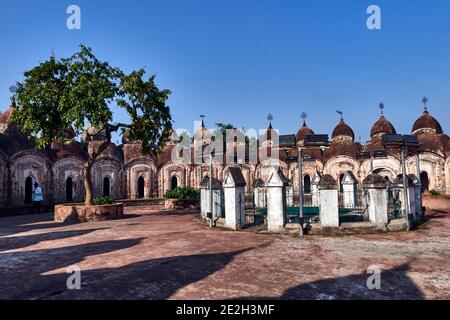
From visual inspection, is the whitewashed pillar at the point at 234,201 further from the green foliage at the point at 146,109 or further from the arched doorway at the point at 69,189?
the arched doorway at the point at 69,189

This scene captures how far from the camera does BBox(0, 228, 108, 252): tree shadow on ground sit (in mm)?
9398

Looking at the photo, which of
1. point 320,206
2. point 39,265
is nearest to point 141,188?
point 320,206

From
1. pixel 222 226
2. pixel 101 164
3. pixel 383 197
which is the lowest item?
pixel 222 226

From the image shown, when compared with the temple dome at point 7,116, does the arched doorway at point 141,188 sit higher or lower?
lower

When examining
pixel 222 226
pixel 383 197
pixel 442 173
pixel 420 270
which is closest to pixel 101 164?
pixel 222 226

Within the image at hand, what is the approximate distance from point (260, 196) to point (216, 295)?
14976mm

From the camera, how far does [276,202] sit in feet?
36.8

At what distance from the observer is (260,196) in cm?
1981

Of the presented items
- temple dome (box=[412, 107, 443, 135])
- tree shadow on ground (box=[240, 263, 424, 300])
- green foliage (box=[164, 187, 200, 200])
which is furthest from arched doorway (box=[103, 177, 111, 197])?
temple dome (box=[412, 107, 443, 135])

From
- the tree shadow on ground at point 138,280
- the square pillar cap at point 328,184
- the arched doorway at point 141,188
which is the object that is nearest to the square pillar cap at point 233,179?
the square pillar cap at point 328,184

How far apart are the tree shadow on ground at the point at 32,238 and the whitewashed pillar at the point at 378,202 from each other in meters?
11.1

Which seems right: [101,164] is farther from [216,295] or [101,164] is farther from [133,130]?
[216,295]

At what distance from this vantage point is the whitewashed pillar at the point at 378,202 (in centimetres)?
1123
